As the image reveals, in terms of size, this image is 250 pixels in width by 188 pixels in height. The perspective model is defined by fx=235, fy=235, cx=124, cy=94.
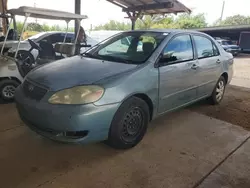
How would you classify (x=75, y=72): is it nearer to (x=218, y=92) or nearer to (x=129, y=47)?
(x=129, y=47)

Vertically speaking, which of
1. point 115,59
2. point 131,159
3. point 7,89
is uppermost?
point 115,59

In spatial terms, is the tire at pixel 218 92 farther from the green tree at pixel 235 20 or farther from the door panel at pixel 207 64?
the green tree at pixel 235 20

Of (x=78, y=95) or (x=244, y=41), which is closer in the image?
(x=78, y=95)

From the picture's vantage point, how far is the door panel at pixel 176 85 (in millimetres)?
3211

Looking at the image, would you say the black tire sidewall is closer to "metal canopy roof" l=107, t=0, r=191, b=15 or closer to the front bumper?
the front bumper

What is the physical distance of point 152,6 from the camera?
339 inches

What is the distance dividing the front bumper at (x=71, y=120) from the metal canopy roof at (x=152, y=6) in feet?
21.9

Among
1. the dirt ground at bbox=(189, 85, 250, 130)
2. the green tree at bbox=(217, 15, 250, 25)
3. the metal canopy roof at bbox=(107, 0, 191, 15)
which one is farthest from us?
the green tree at bbox=(217, 15, 250, 25)

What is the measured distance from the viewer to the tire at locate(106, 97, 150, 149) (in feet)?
8.80

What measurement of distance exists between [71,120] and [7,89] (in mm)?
2800

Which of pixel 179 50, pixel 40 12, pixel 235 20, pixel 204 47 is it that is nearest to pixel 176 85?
pixel 179 50

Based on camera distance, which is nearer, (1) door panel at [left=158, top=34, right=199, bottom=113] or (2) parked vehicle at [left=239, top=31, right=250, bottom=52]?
(1) door panel at [left=158, top=34, right=199, bottom=113]

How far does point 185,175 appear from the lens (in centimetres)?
249

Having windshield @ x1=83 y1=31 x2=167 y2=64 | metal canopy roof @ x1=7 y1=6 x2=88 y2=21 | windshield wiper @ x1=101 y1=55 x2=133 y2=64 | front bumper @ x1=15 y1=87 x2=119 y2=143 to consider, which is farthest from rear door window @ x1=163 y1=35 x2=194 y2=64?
metal canopy roof @ x1=7 y1=6 x2=88 y2=21
